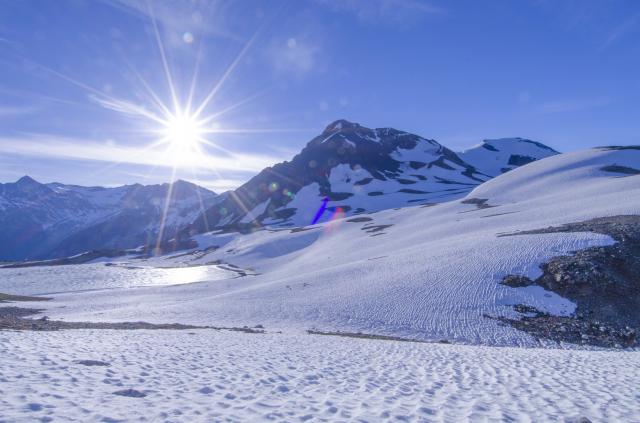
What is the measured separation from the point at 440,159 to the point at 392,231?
139251 millimetres

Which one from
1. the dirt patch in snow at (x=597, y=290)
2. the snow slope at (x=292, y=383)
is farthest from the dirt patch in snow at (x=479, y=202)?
the snow slope at (x=292, y=383)

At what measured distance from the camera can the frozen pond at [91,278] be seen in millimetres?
50188

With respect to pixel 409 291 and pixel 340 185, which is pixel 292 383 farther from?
pixel 340 185

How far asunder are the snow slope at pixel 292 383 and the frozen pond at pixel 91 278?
41143 mm

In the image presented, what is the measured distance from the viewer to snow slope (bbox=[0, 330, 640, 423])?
774 centimetres

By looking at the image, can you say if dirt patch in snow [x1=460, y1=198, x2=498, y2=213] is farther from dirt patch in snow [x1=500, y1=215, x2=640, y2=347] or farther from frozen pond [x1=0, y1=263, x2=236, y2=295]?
frozen pond [x1=0, y1=263, x2=236, y2=295]

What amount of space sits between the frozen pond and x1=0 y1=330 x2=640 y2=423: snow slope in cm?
4114

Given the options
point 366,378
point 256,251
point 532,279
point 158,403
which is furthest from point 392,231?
point 158,403

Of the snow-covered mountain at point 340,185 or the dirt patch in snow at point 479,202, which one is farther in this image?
the snow-covered mountain at point 340,185

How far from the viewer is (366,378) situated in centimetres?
1136

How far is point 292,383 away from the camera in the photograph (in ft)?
34.1

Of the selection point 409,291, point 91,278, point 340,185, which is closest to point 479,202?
point 409,291

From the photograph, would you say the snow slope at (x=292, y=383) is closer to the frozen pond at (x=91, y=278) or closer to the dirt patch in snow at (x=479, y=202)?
the frozen pond at (x=91, y=278)

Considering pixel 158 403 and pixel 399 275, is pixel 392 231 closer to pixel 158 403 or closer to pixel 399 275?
pixel 399 275
